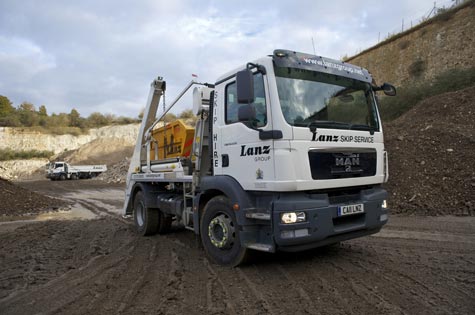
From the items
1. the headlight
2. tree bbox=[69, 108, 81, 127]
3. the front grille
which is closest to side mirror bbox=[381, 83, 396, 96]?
the front grille

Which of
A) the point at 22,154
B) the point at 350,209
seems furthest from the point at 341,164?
the point at 22,154

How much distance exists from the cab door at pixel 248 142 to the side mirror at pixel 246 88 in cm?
10

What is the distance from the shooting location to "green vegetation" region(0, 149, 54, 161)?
52500mm

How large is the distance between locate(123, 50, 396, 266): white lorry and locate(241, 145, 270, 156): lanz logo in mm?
12

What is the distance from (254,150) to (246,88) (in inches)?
30.8

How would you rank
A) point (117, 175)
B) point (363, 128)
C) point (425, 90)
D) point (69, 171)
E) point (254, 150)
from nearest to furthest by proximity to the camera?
point (254, 150) → point (363, 128) → point (425, 90) → point (117, 175) → point (69, 171)

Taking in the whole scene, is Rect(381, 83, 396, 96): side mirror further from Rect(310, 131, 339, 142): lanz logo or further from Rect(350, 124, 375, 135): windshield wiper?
Rect(310, 131, 339, 142): lanz logo

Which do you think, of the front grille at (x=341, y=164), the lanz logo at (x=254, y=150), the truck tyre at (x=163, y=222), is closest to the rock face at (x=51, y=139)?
the truck tyre at (x=163, y=222)

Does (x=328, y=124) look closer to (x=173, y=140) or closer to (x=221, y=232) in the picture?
(x=221, y=232)

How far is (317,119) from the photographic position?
4.55 m

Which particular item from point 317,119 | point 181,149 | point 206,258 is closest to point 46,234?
point 181,149

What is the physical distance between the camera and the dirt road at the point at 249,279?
364 cm

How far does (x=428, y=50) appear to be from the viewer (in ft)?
78.0

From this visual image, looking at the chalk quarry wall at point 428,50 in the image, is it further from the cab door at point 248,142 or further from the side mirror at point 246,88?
the side mirror at point 246,88
